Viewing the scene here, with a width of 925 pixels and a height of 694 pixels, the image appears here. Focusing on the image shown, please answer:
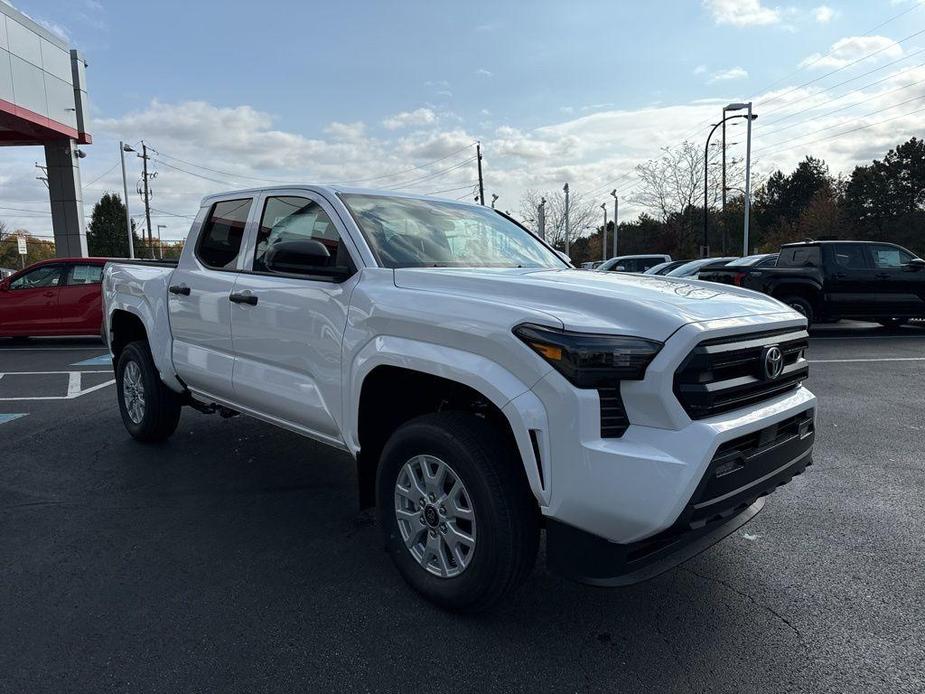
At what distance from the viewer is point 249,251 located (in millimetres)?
4121

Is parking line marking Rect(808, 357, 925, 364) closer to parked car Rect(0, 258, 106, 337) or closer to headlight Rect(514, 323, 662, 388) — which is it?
headlight Rect(514, 323, 662, 388)

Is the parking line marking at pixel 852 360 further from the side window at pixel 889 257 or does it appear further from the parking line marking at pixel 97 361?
the parking line marking at pixel 97 361

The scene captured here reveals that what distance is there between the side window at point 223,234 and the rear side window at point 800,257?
38.2 ft

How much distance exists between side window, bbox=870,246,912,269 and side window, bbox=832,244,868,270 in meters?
0.25

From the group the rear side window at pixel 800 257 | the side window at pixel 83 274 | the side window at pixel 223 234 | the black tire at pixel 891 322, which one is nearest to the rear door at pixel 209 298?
the side window at pixel 223 234

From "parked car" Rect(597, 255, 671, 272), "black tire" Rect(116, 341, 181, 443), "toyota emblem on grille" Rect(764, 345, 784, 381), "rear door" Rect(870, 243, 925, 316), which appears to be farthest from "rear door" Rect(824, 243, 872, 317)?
"black tire" Rect(116, 341, 181, 443)

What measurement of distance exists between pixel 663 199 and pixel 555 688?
157 ft

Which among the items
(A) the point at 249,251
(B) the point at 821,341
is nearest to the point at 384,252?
(A) the point at 249,251

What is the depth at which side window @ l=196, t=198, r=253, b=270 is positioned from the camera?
169 inches

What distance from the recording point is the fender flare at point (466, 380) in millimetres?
2408

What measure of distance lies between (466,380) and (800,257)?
40.8ft

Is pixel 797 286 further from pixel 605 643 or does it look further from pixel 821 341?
pixel 605 643

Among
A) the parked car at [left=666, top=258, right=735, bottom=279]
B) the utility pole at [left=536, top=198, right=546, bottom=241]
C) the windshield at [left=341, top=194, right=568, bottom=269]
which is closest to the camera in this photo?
the windshield at [left=341, top=194, right=568, bottom=269]

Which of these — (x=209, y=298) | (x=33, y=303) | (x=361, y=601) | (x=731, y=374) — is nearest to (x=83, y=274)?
(x=33, y=303)
